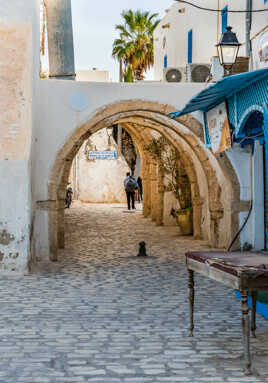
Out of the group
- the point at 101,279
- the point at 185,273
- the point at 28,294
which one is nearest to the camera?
the point at 28,294

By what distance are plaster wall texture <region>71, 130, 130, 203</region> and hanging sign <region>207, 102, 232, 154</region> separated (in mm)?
20454

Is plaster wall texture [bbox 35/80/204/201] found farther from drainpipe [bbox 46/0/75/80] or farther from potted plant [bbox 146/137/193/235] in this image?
potted plant [bbox 146/137/193/235]

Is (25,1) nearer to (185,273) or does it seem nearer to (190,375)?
(185,273)

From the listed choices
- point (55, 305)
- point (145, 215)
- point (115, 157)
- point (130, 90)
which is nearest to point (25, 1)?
point (130, 90)

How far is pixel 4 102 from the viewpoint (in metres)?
9.74

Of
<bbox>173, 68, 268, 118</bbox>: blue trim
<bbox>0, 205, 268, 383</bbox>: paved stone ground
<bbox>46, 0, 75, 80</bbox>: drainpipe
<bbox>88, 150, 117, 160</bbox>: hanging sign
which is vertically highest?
<bbox>46, 0, 75, 80</bbox>: drainpipe

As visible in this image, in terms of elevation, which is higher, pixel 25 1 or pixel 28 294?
pixel 25 1

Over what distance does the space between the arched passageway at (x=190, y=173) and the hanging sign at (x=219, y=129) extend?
2.25m

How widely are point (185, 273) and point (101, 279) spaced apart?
1517 millimetres

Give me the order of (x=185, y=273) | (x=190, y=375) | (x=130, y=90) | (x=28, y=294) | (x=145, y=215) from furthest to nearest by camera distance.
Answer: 1. (x=145, y=215)
2. (x=130, y=90)
3. (x=185, y=273)
4. (x=28, y=294)
5. (x=190, y=375)

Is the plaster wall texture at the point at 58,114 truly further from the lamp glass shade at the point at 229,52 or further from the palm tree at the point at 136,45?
the palm tree at the point at 136,45

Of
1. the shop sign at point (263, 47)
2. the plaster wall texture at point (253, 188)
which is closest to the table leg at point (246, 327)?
the shop sign at point (263, 47)

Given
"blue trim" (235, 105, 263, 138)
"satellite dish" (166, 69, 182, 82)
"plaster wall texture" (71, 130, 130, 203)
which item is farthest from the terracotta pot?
"plaster wall texture" (71, 130, 130, 203)

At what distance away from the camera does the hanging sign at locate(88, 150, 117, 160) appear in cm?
3031
